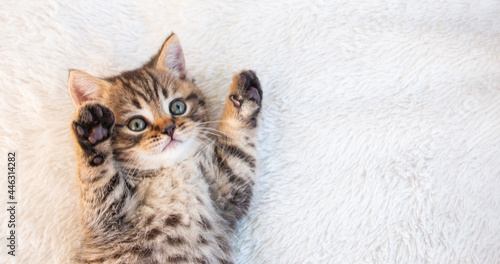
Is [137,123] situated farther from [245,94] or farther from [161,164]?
[245,94]

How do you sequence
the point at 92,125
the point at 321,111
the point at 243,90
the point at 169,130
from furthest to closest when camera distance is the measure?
the point at 321,111 → the point at 243,90 → the point at 169,130 → the point at 92,125

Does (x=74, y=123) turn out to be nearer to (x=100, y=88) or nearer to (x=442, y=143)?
(x=100, y=88)

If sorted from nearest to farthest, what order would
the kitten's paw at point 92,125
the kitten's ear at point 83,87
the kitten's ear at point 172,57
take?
1. the kitten's paw at point 92,125
2. the kitten's ear at point 83,87
3. the kitten's ear at point 172,57

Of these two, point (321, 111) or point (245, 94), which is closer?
point (245, 94)

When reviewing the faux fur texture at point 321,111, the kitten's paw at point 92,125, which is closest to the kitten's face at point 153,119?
the kitten's paw at point 92,125

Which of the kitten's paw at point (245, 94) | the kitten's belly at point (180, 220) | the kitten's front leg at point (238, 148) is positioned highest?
the kitten's paw at point (245, 94)

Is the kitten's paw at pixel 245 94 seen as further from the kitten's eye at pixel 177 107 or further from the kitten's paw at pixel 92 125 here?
the kitten's paw at pixel 92 125

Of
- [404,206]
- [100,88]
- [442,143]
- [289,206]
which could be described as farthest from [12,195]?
[442,143]

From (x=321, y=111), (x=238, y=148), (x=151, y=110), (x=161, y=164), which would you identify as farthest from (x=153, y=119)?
(x=321, y=111)
